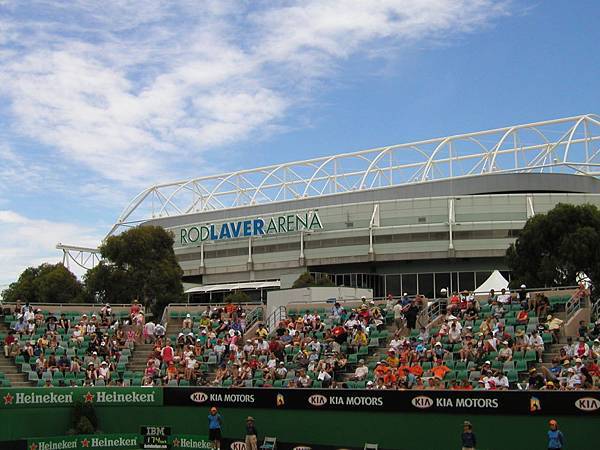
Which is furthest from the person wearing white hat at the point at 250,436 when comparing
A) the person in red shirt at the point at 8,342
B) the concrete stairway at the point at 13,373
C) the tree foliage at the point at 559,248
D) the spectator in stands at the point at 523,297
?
the tree foliage at the point at 559,248

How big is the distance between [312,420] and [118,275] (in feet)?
149

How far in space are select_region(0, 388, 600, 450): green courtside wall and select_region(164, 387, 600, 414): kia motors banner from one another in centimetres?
14

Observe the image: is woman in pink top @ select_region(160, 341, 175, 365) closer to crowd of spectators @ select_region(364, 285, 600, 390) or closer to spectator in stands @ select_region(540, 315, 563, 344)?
crowd of spectators @ select_region(364, 285, 600, 390)

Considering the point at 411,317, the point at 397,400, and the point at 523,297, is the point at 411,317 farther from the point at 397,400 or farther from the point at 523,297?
the point at 397,400

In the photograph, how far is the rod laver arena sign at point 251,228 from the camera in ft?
288

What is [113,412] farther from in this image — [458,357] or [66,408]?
[458,357]

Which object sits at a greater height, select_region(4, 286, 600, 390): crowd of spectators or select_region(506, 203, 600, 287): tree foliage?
select_region(506, 203, 600, 287): tree foliage

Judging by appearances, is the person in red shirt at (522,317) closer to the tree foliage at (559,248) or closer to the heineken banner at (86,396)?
the heineken banner at (86,396)

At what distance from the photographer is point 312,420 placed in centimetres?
2556

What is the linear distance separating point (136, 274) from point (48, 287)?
15.8 m

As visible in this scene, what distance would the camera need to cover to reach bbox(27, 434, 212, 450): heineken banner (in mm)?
27047

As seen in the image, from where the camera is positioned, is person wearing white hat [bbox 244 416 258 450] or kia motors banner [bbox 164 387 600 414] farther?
person wearing white hat [bbox 244 416 258 450]

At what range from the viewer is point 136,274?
68000 mm

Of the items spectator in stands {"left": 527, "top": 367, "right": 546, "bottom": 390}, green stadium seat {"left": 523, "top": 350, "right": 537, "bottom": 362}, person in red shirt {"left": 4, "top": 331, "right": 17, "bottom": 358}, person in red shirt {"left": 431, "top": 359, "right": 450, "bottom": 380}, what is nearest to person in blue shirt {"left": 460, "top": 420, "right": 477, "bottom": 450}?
spectator in stands {"left": 527, "top": 367, "right": 546, "bottom": 390}
